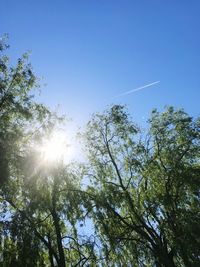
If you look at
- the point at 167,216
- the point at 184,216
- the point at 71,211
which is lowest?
the point at 184,216

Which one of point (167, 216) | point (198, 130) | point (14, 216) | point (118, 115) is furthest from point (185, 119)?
point (14, 216)

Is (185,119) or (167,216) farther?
(185,119)

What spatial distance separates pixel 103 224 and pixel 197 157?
6.44 meters

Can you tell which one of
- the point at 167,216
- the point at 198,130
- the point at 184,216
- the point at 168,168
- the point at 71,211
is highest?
the point at 198,130

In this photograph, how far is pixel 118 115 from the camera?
1855 cm

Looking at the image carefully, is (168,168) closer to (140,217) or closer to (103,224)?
(140,217)

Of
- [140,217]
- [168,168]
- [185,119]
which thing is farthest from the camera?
[185,119]

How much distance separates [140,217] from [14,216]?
20.6 ft

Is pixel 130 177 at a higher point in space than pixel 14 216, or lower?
higher

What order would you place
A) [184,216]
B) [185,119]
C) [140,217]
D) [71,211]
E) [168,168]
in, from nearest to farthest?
[184,216], [71,211], [140,217], [168,168], [185,119]

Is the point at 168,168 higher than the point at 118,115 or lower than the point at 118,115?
lower

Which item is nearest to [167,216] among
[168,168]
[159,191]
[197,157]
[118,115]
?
[159,191]

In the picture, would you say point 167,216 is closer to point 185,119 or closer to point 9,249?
point 185,119

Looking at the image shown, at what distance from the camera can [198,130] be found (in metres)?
17.6
